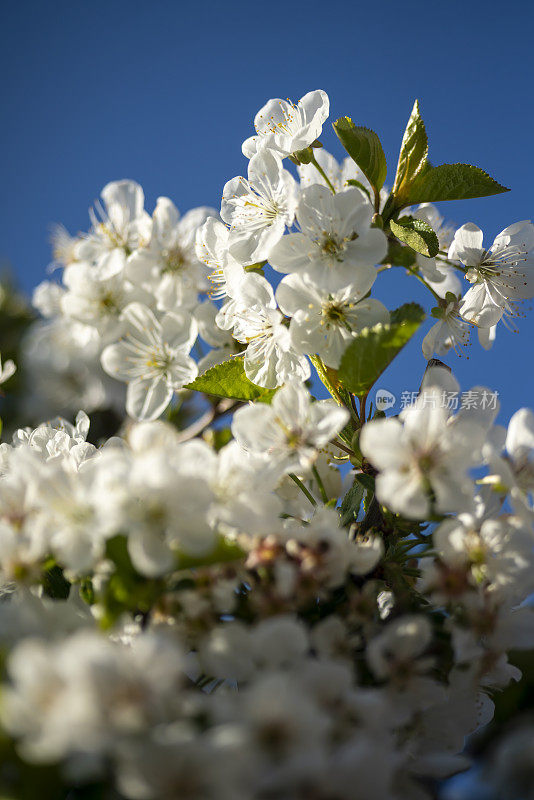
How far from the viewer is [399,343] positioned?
44.2 inches

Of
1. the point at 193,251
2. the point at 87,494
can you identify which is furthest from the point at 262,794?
the point at 193,251

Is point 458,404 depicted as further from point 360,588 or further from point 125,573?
point 125,573

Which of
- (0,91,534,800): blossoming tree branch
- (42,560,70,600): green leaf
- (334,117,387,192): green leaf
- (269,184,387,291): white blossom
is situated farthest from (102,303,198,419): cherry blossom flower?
(334,117,387,192): green leaf

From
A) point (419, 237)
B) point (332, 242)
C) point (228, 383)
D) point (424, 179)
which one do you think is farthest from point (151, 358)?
point (424, 179)

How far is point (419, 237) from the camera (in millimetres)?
1260

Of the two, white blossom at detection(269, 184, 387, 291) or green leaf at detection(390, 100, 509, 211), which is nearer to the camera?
white blossom at detection(269, 184, 387, 291)

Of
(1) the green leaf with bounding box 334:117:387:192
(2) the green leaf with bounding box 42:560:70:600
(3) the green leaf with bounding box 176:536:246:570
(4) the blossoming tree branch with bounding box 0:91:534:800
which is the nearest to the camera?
(4) the blossoming tree branch with bounding box 0:91:534:800

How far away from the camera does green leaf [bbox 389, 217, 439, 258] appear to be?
1.26 m

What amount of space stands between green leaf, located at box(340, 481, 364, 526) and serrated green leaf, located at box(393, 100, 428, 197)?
0.65 metres

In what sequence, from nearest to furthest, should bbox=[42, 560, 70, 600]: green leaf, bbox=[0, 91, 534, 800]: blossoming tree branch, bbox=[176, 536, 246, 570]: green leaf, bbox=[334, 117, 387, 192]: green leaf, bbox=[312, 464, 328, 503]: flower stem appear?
bbox=[0, 91, 534, 800]: blossoming tree branch
bbox=[176, 536, 246, 570]: green leaf
bbox=[42, 560, 70, 600]: green leaf
bbox=[312, 464, 328, 503]: flower stem
bbox=[334, 117, 387, 192]: green leaf

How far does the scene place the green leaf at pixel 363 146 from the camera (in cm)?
134

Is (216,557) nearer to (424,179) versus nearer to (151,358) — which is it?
(151,358)

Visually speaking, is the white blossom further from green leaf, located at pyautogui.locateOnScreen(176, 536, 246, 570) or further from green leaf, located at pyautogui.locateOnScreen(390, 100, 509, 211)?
green leaf, located at pyautogui.locateOnScreen(176, 536, 246, 570)

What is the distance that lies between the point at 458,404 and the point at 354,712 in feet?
1.80
